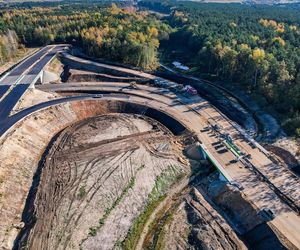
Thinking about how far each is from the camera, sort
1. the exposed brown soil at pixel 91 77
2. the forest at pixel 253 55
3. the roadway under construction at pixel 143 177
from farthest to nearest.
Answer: the exposed brown soil at pixel 91 77
the forest at pixel 253 55
the roadway under construction at pixel 143 177

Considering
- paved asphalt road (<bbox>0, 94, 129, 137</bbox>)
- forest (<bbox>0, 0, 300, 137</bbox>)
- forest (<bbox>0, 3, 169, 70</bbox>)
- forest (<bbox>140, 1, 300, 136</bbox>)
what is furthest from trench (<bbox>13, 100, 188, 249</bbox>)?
forest (<bbox>0, 3, 169, 70</bbox>)

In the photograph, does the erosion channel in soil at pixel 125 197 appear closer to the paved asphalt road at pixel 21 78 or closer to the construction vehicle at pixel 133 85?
the paved asphalt road at pixel 21 78

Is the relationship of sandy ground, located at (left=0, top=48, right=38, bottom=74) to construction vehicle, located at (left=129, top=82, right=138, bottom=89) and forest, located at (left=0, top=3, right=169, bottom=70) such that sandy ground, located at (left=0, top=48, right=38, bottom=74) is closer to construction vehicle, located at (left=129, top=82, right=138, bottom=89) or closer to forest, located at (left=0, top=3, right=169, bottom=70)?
forest, located at (left=0, top=3, right=169, bottom=70)

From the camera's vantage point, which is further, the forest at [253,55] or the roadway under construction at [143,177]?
the forest at [253,55]

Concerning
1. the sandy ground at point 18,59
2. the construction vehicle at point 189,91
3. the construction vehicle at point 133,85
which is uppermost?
the construction vehicle at point 189,91

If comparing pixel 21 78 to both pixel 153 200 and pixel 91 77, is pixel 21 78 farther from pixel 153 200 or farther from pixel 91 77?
pixel 153 200

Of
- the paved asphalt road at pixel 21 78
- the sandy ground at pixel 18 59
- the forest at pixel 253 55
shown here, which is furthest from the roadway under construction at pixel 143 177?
the sandy ground at pixel 18 59

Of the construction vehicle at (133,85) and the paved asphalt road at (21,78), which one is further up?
the paved asphalt road at (21,78)
